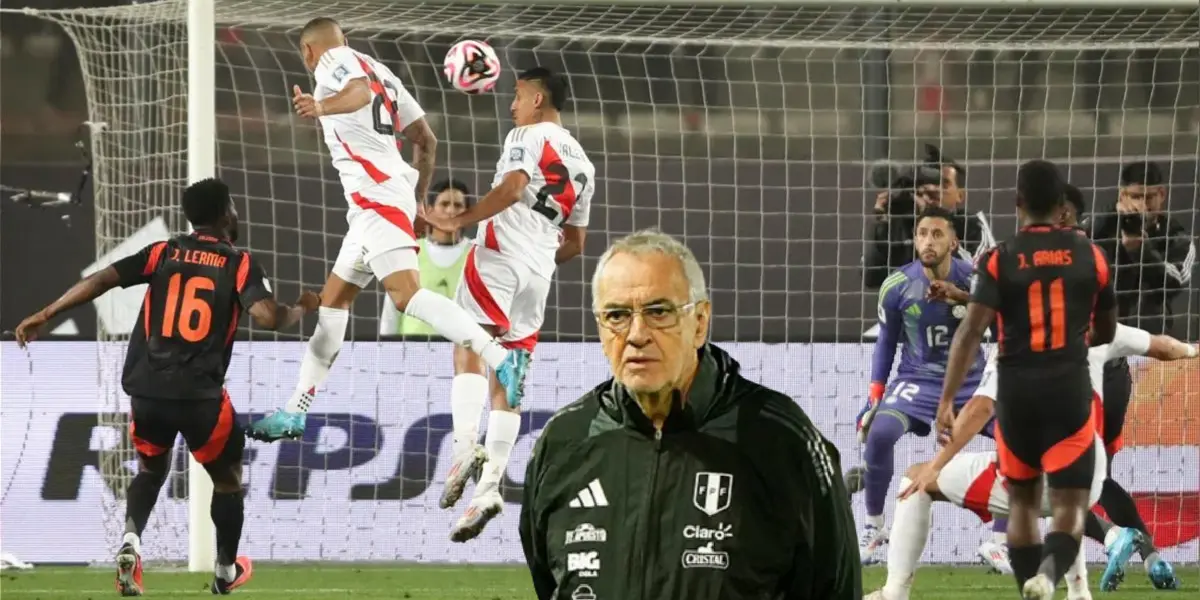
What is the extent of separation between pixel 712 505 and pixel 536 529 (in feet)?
1.18

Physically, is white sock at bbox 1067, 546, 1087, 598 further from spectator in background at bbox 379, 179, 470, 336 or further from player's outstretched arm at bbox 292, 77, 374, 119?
spectator in background at bbox 379, 179, 470, 336

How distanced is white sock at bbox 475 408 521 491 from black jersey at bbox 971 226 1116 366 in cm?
253

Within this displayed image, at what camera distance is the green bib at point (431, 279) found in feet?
36.9

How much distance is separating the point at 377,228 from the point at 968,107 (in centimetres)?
516

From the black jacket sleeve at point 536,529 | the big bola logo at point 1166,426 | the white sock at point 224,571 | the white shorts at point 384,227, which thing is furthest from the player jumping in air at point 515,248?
the black jacket sleeve at point 536,529

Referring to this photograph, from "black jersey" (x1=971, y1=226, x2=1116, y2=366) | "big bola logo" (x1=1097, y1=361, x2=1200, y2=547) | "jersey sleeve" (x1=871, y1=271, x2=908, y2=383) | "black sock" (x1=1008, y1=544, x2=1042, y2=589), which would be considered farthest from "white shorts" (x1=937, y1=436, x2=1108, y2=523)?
"big bola logo" (x1=1097, y1=361, x2=1200, y2=547)

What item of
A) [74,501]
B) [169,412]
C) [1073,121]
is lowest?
[74,501]

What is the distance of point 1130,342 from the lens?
838 centimetres

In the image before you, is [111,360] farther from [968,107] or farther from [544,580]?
[544,580]

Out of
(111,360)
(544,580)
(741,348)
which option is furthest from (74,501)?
(544,580)

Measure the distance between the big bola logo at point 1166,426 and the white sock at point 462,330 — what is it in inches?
174

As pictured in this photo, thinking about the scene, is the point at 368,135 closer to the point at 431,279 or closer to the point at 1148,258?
the point at 431,279

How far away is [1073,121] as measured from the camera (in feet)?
40.7

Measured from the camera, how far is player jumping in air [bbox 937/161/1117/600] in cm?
726
